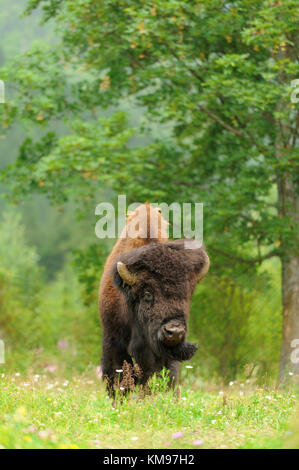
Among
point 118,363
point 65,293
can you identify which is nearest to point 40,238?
point 65,293

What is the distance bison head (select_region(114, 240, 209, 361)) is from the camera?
21.1ft

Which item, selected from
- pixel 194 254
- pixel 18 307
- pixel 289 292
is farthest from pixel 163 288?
pixel 18 307

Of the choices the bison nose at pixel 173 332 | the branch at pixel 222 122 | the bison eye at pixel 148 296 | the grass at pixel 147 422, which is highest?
the branch at pixel 222 122

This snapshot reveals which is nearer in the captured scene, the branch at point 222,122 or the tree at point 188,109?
the tree at point 188,109

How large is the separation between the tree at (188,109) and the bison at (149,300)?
15.6 feet

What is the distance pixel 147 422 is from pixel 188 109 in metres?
8.93

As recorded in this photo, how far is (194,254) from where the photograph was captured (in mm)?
6988

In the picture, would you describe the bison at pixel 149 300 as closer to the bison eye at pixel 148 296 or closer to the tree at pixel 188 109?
the bison eye at pixel 148 296

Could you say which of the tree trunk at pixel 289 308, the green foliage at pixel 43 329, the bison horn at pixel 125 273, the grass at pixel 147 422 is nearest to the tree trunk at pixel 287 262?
the tree trunk at pixel 289 308

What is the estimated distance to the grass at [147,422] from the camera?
4.96 m

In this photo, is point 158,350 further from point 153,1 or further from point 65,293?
point 65,293

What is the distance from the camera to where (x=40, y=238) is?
70438 mm

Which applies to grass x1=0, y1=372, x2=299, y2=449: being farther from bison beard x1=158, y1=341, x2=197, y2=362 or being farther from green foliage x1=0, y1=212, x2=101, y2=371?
green foliage x1=0, y1=212, x2=101, y2=371

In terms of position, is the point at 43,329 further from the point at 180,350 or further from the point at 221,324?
the point at 180,350
